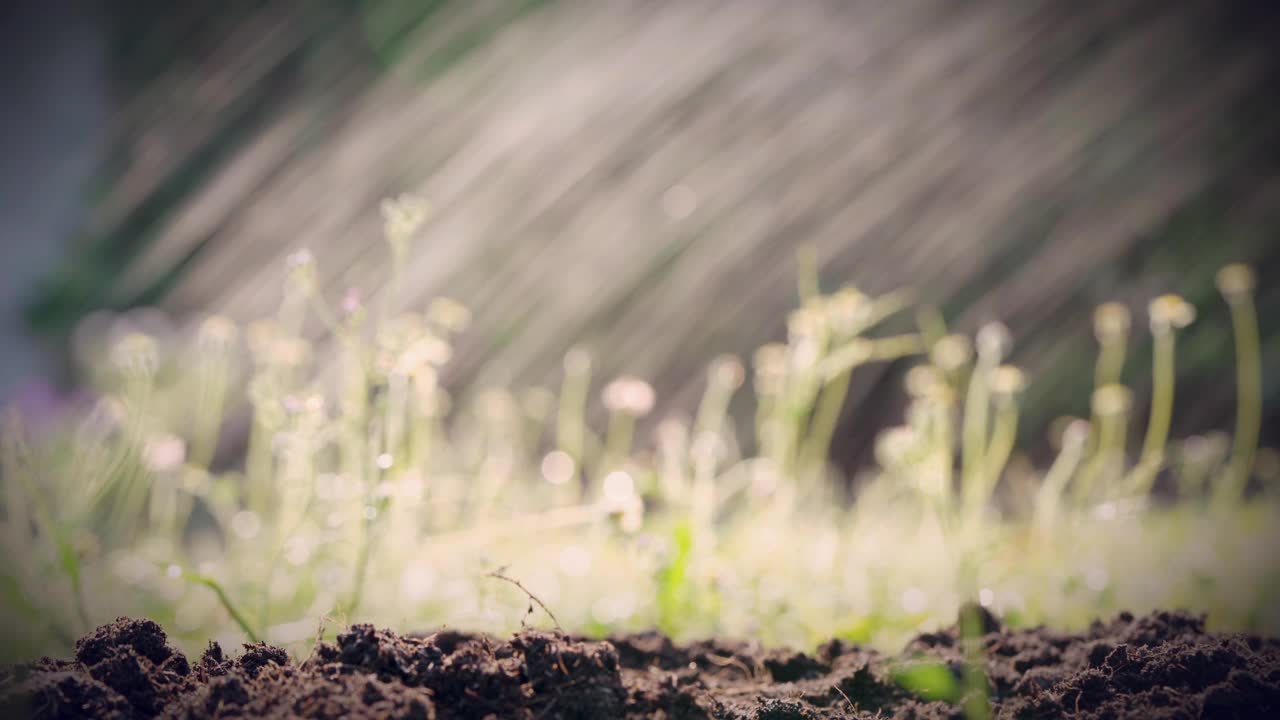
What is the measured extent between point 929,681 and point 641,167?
4848 mm

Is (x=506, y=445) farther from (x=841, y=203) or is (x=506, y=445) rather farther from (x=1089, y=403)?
(x=1089, y=403)

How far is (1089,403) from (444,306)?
173 inches

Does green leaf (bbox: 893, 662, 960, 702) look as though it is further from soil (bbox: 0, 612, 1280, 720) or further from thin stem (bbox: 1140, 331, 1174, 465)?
thin stem (bbox: 1140, 331, 1174, 465)

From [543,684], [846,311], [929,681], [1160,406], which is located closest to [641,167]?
[1160,406]

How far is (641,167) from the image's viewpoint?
18.8ft

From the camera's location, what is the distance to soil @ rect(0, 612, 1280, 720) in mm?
1004

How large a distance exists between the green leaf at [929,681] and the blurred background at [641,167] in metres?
4.22

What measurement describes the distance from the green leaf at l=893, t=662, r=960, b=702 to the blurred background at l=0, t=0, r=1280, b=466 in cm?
422

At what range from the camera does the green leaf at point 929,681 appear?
129cm

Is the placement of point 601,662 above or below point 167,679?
below

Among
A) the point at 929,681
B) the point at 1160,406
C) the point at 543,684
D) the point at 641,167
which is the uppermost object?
→ the point at 641,167

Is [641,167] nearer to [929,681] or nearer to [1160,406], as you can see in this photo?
[1160,406]

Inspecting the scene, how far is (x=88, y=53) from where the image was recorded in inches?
201

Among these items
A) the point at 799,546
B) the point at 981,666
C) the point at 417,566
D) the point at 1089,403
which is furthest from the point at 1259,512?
the point at 417,566
